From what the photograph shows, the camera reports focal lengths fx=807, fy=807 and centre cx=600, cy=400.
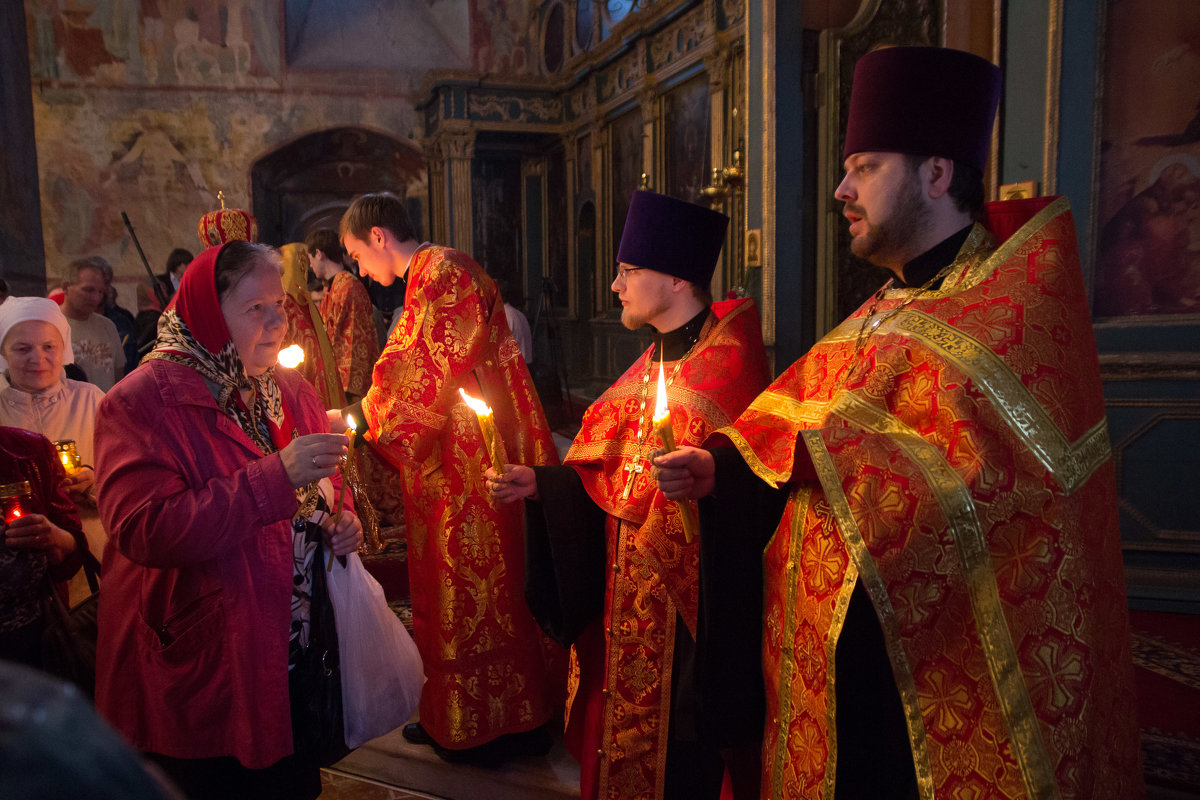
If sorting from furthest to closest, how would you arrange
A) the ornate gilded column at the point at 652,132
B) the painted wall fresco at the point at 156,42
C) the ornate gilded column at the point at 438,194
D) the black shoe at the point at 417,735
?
the ornate gilded column at the point at 438,194 → the painted wall fresco at the point at 156,42 → the ornate gilded column at the point at 652,132 → the black shoe at the point at 417,735

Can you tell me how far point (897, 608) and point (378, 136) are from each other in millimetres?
14488

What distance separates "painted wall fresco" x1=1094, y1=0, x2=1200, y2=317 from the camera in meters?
3.86

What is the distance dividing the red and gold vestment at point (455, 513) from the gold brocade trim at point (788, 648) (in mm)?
1349

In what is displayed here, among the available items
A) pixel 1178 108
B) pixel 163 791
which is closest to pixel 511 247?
pixel 1178 108

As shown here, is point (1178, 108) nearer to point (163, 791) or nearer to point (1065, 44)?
point (1065, 44)

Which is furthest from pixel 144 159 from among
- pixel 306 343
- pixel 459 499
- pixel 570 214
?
pixel 459 499

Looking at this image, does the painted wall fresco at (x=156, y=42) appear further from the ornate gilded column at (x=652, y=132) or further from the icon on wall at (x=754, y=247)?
the icon on wall at (x=754, y=247)

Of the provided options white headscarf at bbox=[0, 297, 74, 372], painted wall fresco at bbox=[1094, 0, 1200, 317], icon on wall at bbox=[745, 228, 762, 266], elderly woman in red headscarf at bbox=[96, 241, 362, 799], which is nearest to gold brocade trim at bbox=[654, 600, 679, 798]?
elderly woman in red headscarf at bbox=[96, 241, 362, 799]

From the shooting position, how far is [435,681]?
2793 millimetres

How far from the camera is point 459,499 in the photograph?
2.77 m

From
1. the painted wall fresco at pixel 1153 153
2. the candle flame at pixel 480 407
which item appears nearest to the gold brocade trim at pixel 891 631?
the candle flame at pixel 480 407

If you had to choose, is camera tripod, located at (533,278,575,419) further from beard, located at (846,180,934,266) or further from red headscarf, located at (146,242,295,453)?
beard, located at (846,180,934,266)

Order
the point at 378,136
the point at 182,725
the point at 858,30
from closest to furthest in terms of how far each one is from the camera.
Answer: the point at 182,725 → the point at 858,30 → the point at 378,136

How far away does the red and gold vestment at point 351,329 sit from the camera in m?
5.58
